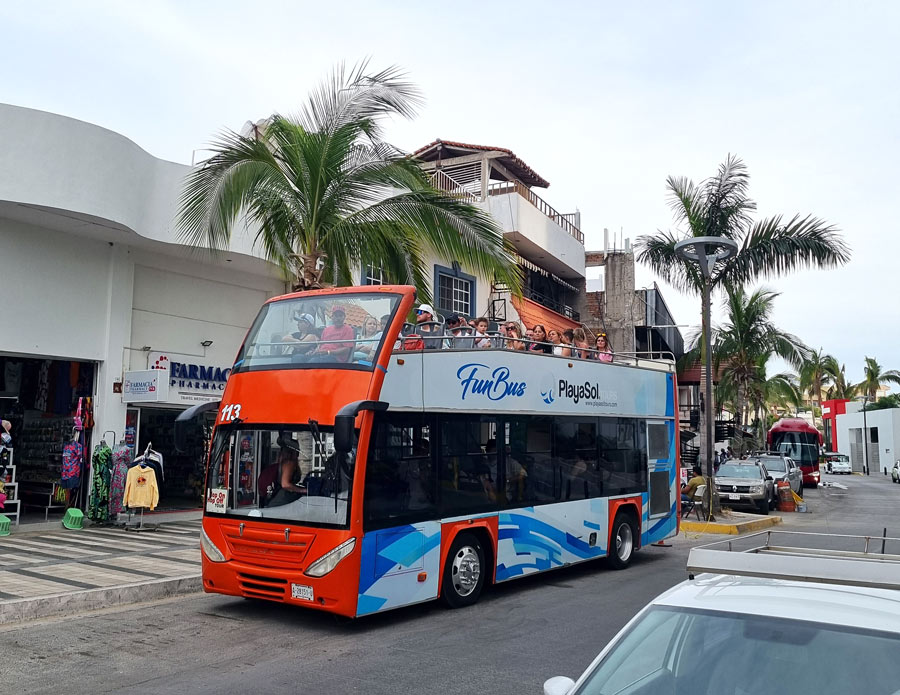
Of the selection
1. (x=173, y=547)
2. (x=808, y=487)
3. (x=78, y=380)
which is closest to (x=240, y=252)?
(x=78, y=380)

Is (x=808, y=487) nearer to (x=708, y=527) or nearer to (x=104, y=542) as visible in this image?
(x=708, y=527)

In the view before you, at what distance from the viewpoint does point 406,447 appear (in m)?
8.39

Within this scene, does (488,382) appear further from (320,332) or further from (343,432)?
(343,432)

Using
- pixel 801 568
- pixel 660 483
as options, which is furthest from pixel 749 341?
pixel 801 568

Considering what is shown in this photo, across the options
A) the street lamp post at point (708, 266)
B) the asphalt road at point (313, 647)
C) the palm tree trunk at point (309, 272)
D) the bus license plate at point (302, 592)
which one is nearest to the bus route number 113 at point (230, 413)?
the bus license plate at point (302, 592)

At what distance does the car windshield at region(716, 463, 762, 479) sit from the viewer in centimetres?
2431

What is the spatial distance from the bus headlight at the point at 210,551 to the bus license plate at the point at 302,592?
1.00 m

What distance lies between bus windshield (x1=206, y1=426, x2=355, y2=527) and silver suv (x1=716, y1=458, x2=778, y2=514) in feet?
61.1

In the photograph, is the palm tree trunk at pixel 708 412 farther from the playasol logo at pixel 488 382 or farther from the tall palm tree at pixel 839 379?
the tall palm tree at pixel 839 379

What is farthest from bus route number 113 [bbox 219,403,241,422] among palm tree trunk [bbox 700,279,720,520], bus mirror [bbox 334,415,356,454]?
palm tree trunk [bbox 700,279,720,520]

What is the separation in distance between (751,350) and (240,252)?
23.7 metres

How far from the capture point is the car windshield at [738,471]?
24.3m

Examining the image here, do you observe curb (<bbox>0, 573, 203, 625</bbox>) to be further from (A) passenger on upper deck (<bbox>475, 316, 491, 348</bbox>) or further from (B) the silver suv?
(B) the silver suv

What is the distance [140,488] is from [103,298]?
383 cm
